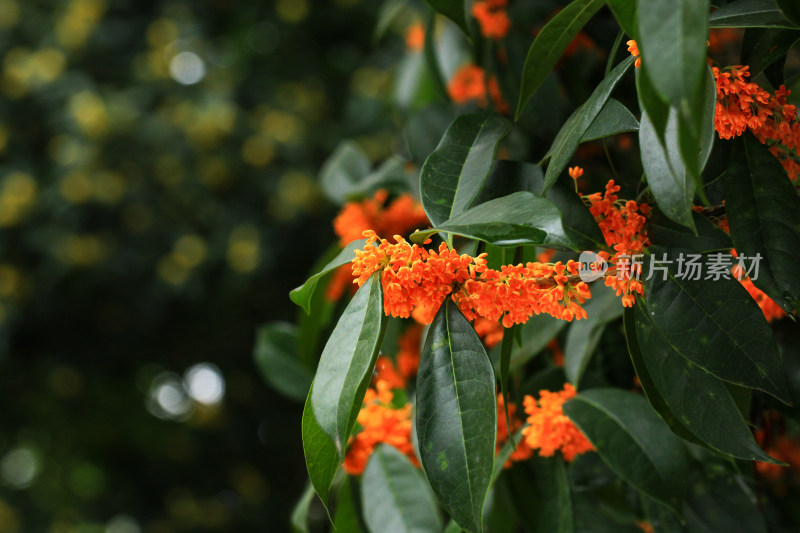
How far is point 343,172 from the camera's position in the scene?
3.61ft

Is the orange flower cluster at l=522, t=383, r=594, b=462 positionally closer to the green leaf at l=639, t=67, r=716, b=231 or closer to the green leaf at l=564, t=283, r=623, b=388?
the green leaf at l=564, t=283, r=623, b=388

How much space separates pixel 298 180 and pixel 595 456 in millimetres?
1501

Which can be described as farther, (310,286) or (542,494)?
(542,494)

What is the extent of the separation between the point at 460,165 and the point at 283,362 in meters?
0.62

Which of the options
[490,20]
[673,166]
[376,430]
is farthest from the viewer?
[490,20]

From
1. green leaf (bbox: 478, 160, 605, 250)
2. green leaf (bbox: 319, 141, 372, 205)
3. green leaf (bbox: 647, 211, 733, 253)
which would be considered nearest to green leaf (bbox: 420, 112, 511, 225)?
green leaf (bbox: 478, 160, 605, 250)

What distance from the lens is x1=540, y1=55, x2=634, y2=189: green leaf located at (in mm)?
460

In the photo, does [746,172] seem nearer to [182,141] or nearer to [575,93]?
[575,93]

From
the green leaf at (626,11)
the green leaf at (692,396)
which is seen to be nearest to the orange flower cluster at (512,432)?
the green leaf at (692,396)

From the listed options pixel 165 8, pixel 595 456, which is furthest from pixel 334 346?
pixel 165 8

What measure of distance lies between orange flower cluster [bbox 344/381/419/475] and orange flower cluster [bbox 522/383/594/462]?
0.54 feet

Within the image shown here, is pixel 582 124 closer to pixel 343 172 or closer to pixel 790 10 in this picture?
pixel 790 10

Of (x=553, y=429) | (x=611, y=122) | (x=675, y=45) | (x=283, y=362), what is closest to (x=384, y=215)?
(x=283, y=362)

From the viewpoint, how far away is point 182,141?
2107mm
